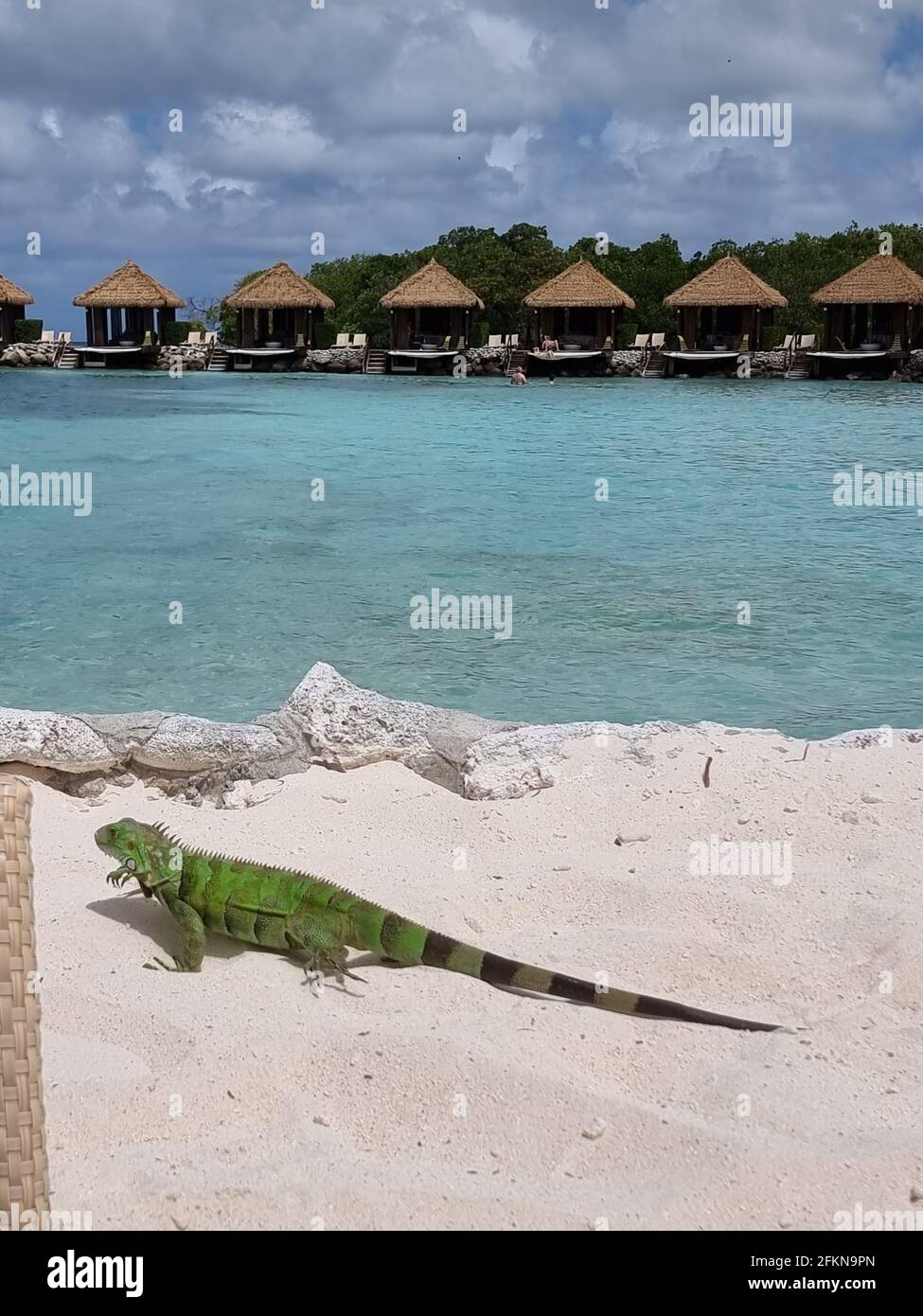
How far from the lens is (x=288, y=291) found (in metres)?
46.6

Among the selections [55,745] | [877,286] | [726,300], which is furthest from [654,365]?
[55,745]

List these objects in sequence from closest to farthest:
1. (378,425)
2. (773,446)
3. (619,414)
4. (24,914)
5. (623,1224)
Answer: (24,914) → (623,1224) → (773,446) → (378,425) → (619,414)

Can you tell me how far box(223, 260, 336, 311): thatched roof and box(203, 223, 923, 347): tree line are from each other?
3.04 meters

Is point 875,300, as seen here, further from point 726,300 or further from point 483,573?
point 483,573

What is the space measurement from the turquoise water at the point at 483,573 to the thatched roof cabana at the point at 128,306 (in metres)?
22.8

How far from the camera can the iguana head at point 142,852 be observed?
12.1 feet

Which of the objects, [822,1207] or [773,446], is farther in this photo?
[773,446]

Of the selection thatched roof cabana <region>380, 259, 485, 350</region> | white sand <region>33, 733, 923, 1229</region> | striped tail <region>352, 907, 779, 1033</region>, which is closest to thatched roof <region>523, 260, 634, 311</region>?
thatched roof cabana <region>380, 259, 485, 350</region>

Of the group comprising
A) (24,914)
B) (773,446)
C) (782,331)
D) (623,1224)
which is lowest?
(623,1224)

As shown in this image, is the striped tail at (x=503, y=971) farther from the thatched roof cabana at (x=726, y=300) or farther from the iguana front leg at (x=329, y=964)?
the thatched roof cabana at (x=726, y=300)

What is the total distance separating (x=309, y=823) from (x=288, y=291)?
44.9 meters

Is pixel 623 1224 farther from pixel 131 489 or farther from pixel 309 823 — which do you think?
pixel 131 489

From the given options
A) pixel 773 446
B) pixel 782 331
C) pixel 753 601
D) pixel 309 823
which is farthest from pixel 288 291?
pixel 309 823

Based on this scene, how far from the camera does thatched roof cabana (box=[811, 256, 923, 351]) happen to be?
42062 millimetres
